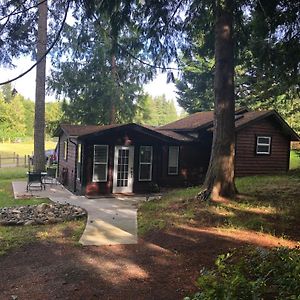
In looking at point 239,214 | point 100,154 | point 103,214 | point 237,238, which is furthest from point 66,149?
point 237,238

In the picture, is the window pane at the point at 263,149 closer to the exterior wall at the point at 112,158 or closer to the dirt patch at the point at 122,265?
the exterior wall at the point at 112,158

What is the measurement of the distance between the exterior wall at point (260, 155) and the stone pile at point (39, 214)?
399 inches

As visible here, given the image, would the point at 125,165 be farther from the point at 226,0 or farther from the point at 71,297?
the point at 71,297

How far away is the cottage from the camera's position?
15664 millimetres

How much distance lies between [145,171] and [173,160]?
6.94 ft

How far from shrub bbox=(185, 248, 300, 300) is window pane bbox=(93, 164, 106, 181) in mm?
11554

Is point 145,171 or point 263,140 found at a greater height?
→ point 263,140

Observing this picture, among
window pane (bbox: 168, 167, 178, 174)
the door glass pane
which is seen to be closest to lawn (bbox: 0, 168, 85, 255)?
the door glass pane

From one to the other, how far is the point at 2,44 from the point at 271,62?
800cm

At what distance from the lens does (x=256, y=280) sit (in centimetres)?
354

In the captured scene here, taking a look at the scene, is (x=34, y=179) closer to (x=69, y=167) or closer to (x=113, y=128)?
(x=69, y=167)

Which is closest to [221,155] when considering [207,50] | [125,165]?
[207,50]

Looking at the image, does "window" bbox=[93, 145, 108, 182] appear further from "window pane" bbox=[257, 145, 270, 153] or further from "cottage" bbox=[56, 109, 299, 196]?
"window pane" bbox=[257, 145, 270, 153]


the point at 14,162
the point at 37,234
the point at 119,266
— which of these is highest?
the point at 14,162
